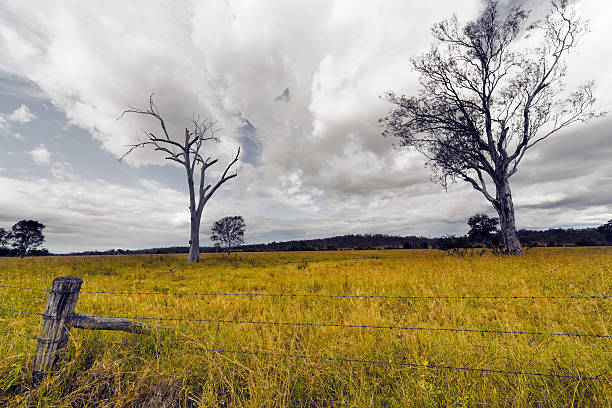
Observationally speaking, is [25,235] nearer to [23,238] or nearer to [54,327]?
[23,238]

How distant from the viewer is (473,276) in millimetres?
8703

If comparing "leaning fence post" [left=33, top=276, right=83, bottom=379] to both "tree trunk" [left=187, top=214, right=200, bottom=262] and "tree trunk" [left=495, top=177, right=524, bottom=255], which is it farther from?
"tree trunk" [left=495, top=177, right=524, bottom=255]

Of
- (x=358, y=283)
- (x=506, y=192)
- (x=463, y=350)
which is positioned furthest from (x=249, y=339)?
(x=506, y=192)

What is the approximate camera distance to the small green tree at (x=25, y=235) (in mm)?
68688

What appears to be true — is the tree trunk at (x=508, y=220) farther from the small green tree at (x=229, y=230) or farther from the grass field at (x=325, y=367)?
the small green tree at (x=229, y=230)

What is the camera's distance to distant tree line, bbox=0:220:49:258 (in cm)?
6862

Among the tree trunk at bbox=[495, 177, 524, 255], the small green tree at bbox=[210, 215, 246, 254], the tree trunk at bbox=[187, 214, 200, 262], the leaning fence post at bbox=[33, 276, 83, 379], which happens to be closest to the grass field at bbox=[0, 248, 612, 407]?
the leaning fence post at bbox=[33, 276, 83, 379]

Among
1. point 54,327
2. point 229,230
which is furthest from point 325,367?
point 229,230

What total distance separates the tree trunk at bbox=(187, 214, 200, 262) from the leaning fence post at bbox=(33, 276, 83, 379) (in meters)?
19.8

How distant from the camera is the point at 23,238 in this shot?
69.2 m

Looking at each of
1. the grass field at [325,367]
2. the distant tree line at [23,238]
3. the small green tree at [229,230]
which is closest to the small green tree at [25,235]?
the distant tree line at [23,238]

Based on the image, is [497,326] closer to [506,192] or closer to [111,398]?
[111,398]

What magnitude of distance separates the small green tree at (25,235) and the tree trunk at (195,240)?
8232cm

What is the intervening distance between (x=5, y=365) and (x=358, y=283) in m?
7.95
